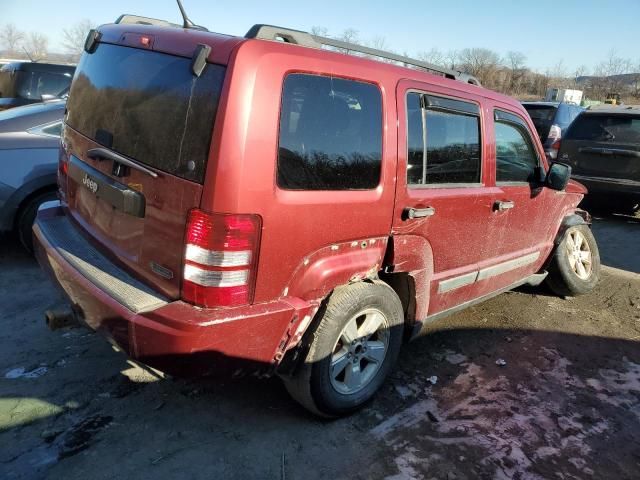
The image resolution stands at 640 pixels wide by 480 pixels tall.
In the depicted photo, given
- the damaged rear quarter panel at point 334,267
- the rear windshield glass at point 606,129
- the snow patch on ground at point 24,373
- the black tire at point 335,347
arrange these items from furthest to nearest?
1. the rear windshield glass at point 606,129
2. the snow patch on ground at point 24,373
3. the black tire at point 335,347
4. the damaged rear quarter panel at point 334,267

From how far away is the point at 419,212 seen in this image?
2850mm

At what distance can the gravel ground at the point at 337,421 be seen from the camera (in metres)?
2.47

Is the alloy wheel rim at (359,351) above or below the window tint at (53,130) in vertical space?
below

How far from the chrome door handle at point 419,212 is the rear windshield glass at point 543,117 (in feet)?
25.3

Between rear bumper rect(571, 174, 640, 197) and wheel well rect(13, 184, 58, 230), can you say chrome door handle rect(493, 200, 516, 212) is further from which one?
rear bumper rect(571, 174, 640, 197)

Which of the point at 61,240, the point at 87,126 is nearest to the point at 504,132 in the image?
the point at 87,126

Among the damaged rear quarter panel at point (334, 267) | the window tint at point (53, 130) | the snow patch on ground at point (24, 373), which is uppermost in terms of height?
the window tint at point (53, 130)

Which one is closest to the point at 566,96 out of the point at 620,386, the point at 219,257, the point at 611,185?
the point at 611,185

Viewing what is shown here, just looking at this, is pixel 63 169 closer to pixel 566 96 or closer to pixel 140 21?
pixel 140 21

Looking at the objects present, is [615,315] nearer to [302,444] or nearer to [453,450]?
[453,450]

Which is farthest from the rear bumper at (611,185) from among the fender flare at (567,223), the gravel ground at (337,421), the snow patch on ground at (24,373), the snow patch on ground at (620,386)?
the snow patch on ground at (24,373)

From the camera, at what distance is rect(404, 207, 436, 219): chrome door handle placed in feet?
9.20

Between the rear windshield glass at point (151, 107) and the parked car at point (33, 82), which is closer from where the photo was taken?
the rear windshield glass at point (151, 107)

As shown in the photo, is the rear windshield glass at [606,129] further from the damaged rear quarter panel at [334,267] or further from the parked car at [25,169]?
the parked car at [25,169]
